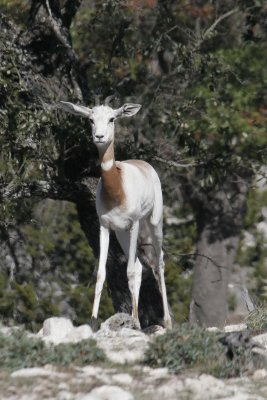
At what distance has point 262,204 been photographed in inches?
831

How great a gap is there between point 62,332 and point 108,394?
234 centimetres

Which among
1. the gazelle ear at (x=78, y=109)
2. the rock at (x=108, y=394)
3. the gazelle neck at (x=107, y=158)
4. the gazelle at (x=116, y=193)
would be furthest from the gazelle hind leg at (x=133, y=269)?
the rock at (x=108, y=394)

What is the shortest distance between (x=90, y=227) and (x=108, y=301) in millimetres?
4803

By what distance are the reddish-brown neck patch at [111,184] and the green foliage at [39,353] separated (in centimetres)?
260

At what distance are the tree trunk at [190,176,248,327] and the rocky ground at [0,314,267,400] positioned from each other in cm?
1108

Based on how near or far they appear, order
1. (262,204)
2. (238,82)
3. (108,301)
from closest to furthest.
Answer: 1. (238,82)
2. (108,301)
3. (262,204)

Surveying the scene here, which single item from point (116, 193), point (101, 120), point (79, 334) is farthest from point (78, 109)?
point (79, 334)

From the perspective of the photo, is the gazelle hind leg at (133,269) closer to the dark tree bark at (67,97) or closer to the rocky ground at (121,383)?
the dark tree bark at (67,97)

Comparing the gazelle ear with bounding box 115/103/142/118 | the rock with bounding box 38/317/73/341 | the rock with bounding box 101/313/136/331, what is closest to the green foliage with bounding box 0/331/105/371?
the rock with bounding box 38/317/73/341

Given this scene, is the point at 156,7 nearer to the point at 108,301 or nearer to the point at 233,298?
the point at 108,301

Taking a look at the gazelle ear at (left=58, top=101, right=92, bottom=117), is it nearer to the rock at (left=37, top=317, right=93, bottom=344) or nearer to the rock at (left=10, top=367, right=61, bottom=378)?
the rock at (left=37, top=317, right=93, bottom=344)

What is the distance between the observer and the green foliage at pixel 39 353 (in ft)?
26.9

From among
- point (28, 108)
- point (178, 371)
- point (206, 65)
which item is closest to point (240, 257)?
point (206, 65)

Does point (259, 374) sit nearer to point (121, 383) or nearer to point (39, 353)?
point (121, 383)
